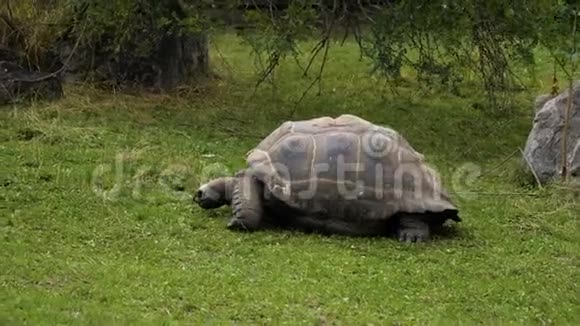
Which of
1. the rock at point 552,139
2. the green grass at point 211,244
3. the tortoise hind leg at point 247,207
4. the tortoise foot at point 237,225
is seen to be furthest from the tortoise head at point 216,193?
the rock at point 552,139

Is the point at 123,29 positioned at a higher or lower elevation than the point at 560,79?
higher

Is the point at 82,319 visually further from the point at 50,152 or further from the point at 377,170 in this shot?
the point at 50,152

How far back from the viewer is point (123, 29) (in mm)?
9844

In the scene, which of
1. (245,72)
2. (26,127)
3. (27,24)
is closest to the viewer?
(26,127)

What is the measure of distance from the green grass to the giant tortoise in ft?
0.43

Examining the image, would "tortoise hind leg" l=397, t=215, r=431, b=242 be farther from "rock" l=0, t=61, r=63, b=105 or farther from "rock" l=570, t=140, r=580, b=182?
"rock" l=0, t=61, r=63, b=105

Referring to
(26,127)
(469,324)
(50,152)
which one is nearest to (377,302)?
(469,324)

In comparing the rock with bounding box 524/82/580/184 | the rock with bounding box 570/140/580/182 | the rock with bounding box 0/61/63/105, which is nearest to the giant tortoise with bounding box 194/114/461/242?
the rock with bounding box 570/140/580/182

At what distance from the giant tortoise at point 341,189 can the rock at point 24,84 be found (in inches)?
154

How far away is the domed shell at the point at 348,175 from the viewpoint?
6.22 m

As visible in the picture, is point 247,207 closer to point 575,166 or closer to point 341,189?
point 341,189

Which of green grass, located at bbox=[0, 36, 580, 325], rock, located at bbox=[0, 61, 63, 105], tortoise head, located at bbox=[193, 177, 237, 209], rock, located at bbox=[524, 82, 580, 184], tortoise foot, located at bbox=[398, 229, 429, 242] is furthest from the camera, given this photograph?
rock, located at bbox=[0, 61, 63, 105]

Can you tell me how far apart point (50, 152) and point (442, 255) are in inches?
129

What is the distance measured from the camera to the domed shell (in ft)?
20.4
